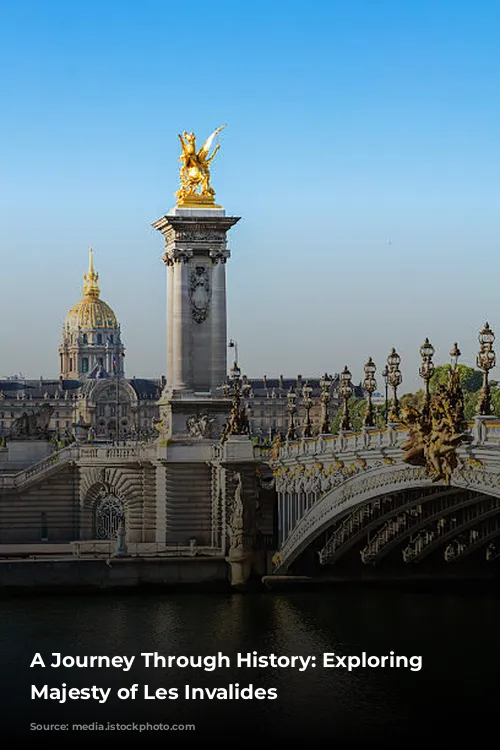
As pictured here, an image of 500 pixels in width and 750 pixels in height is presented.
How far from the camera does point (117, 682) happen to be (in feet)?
181

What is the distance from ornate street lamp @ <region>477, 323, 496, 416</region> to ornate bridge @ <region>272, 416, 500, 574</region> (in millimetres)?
770

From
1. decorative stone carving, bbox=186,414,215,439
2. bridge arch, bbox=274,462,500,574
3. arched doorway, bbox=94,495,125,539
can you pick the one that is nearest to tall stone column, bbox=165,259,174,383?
decorative stone carving, bbox=186,414,215,439

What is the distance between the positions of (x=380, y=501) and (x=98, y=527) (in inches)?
1049

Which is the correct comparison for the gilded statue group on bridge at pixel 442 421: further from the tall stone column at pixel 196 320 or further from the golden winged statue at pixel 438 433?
the tall stone column at pixel 196 320

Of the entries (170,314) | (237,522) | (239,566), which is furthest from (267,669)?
(170,314)

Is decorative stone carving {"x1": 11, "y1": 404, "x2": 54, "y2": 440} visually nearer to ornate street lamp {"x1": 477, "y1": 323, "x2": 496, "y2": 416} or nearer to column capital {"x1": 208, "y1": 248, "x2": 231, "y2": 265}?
column capital {"x1": 208, "y1": 248, "x2": 231, "y2": 265}

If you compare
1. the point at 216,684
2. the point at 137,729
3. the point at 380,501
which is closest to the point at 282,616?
the point at 380,501

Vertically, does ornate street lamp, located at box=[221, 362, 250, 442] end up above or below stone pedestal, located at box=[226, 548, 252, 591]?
above

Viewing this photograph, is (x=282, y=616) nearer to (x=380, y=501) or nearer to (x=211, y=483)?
(x=380, y=501)

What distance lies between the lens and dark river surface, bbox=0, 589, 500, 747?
49.8m

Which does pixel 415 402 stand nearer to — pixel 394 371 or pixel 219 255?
pixel 219 255

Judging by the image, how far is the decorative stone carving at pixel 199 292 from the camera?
285 ft

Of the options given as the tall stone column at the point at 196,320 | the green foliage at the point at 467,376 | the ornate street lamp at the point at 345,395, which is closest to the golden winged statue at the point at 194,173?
the tall stone column at the point at 196,320

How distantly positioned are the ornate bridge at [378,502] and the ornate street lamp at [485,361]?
0.77m
